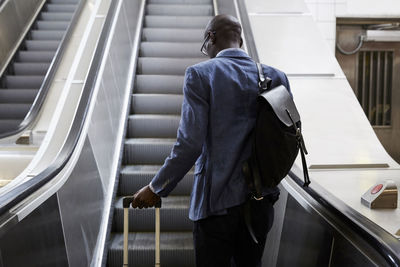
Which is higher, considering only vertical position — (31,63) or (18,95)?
(31,63)

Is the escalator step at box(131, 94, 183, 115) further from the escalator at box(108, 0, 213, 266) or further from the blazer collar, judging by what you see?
the blazer collar

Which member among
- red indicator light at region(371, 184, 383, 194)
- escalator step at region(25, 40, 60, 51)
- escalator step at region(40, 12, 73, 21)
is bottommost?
red indicator light at region(371, 184, 383, 194)

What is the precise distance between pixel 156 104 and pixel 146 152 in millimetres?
789

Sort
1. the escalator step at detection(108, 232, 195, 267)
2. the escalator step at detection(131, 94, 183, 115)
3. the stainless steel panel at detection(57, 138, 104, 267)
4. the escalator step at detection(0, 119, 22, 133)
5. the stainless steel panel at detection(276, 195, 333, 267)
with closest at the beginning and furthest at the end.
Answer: the stainless steel panel at detection(276, 195, 333, 267) → the stainless steel panel at detection(57, 138, 104, 267) → the escalator step at detection(108, 232, 195, 267) → the escalator step at detection(131, 94, 183, 115) → the escalator step at detection(0, 119, 22, 133)

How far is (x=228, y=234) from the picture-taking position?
182 cm

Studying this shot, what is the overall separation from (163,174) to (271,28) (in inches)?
151

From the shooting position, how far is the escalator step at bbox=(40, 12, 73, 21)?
791 centimetres

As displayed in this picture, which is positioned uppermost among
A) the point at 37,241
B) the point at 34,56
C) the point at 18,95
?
the point at 34,56

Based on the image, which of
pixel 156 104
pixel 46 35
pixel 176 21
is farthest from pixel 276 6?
pixel 46 35

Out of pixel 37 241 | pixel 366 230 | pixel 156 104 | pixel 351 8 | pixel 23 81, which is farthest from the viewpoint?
pixel 351 8

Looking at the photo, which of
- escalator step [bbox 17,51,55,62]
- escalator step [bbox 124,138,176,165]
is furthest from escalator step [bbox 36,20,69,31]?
escalator step [bbox 124,138,176,165]

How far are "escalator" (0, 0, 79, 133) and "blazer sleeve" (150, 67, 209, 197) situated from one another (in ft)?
14.0

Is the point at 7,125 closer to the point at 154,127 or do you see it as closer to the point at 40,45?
the point at 40,45

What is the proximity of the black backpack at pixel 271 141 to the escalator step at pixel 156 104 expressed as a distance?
10.2 ft
